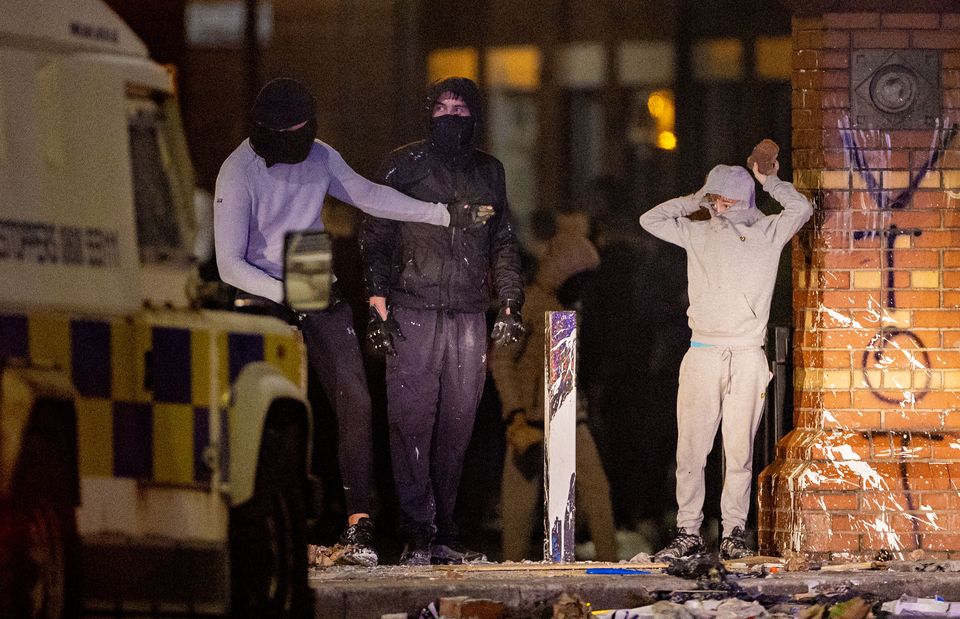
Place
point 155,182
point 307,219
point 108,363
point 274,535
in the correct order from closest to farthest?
1. point 108,363
2. point 155,182
3. point 274,535
4. point 307,219

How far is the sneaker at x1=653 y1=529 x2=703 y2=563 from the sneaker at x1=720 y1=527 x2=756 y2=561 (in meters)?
0.12

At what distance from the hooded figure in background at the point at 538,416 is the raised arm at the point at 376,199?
2.06 feet

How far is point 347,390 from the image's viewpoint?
7887 mm

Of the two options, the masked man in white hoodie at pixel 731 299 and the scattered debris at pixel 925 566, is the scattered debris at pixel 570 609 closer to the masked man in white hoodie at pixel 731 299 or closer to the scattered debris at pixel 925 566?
the masked man in white hoodie at pixel 731 299

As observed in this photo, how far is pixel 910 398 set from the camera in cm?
814

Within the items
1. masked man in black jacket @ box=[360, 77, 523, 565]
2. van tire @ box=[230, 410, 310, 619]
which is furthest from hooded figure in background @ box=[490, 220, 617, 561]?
van tire @ box=[230, 410, 310, 619]

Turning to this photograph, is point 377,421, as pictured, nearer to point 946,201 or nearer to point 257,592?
point 257,592

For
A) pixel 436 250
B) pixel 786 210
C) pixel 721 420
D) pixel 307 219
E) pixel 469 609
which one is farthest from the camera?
pixel 721 420

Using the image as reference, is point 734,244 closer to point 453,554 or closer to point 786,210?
point 786,210

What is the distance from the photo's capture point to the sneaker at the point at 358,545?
7.84 m

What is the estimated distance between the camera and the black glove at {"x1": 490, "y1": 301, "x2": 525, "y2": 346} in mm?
7891

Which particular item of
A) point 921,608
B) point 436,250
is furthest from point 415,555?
point 921,608

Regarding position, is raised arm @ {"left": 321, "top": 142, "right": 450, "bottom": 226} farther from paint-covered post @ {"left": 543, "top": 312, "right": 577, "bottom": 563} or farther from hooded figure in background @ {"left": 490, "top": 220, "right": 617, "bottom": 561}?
paint-covered post @ {"left": 543, "top": 312, "right": 577, "bottom": 563}

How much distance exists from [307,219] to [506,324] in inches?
43.3
